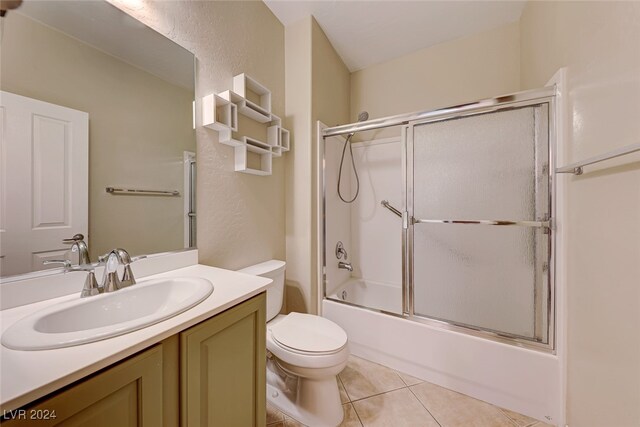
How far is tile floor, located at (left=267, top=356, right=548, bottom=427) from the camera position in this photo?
126 cm

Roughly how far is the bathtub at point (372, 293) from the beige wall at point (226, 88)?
0.86 meters

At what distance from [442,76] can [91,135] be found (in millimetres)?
2537

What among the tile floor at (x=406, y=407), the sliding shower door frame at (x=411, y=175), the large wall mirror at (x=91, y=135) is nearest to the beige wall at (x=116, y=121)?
the large wall mirror at (x=91, y=135)

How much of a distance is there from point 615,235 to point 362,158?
6.09 feet

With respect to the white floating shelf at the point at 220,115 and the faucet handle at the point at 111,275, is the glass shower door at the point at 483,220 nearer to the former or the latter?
the white floating shelf at the point at 220,115

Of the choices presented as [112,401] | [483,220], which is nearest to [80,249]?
[112,401]

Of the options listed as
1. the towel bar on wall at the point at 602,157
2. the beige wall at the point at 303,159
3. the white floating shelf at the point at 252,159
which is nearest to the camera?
the towel bar on wall at the point at 602,157

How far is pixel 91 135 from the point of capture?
35.7 inches

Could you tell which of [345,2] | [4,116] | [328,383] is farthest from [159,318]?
[345,2]

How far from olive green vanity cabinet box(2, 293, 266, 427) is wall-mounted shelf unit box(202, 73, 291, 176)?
35.5 inches

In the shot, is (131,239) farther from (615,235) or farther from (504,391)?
(504,391)

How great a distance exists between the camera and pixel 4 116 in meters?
0.72

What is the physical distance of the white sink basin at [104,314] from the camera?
55 cm

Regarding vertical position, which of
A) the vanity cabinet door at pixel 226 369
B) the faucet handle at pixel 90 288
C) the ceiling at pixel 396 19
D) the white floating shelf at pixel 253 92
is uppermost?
the ceiling at pixel 396 19
